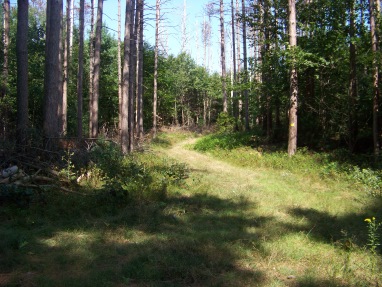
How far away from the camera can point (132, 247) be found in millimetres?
4801

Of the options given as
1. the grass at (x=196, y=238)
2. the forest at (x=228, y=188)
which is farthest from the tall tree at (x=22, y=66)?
the grass at (x=196, y=238)

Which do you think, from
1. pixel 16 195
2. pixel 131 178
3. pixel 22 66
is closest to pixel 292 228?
pixel 131 178

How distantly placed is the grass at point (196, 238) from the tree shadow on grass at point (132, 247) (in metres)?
0.01

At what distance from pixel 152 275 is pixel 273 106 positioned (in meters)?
14.2

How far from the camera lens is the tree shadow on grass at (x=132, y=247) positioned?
12.9 ft

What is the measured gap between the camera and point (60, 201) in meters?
6.56

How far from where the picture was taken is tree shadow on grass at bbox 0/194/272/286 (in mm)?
3930

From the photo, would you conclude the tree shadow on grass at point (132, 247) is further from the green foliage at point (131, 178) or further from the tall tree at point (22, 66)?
the tall tree at point (22, 66)

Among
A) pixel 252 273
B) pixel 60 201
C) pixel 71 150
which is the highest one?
pixel 71 150

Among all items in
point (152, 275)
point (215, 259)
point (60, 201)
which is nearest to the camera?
point (152, 275)

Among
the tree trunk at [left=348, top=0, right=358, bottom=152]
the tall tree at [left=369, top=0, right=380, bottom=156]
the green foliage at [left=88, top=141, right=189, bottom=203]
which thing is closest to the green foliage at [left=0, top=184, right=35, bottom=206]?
the green foliage at [left=88, top=141, right=189, bottom=203]

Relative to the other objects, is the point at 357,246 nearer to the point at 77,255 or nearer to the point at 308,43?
the point at 77,255

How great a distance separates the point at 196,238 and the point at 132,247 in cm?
103

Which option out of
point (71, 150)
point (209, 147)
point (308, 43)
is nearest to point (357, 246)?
point (71, 150)
